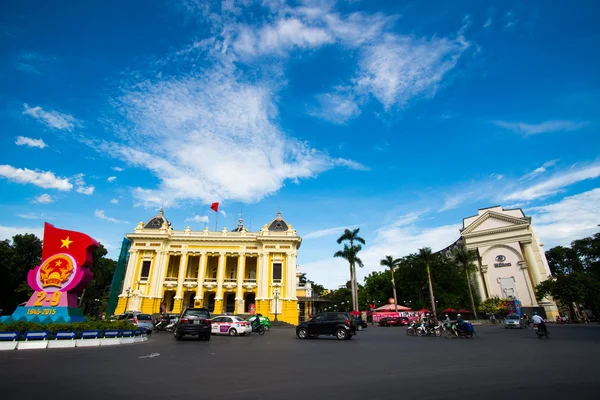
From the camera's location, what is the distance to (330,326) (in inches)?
739

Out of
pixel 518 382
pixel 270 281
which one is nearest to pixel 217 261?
pixel 270 281

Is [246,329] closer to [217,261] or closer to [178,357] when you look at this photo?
[178,357]

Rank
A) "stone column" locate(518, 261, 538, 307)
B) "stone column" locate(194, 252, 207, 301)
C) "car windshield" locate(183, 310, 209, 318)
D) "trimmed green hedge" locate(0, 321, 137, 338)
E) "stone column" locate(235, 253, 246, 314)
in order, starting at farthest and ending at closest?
"stone column" locate(518, 261, 538, 307) → "stone column" locate(194, 252, 207, 301) → "stone column" locate(235, 253, 246, 314) → "car windshield" locate(183, 310, 209, 318) → "trimmed green hedge" locate(0, 321, 137, 338)

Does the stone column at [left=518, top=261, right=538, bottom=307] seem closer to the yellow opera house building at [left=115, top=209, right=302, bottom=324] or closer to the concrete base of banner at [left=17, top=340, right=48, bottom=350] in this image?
the yellow opera house building at [left=115, top=209, right=302, bottom=324]

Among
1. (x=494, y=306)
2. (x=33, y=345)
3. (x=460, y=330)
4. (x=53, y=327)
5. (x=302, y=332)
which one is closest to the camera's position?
(x=33, y=345)

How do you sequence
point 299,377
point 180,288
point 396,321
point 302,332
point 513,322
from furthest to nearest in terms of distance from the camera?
point 180,288, point 396,321, point 513,322, point 302,332, point 299,377

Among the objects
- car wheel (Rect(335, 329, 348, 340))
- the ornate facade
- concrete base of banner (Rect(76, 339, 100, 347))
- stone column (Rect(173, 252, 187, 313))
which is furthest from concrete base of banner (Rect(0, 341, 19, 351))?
the ornate facade

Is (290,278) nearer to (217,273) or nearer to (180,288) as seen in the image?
(217,273)

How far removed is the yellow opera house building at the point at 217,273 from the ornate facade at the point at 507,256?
32.8m

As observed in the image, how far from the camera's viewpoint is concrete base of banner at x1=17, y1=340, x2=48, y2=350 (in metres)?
11.9

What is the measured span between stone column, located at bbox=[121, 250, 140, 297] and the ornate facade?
53512 mm

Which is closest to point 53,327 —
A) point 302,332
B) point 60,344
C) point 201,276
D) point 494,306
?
point 60,344

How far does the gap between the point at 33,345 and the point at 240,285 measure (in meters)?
31.7

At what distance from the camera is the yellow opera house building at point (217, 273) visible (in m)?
41.9
